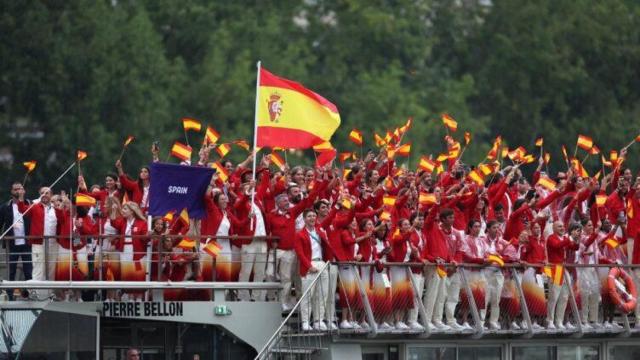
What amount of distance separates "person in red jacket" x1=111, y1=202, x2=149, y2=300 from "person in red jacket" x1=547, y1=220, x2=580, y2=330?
732cm

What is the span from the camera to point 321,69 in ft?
304

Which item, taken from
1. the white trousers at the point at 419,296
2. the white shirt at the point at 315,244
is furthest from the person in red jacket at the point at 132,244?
the white trousers at the point at 419,296

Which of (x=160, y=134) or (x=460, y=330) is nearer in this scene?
(x=460, y=330)

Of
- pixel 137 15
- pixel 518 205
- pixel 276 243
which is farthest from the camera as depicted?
pixel 137 15

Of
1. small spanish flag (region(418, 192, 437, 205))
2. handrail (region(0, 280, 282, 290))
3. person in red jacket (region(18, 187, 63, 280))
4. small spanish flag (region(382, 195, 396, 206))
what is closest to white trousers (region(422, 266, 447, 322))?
small spanish flag (region(418, 192, 437, 205))

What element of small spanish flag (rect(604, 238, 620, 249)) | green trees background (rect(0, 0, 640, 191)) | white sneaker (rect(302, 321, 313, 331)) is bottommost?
white sneaker (rect(302, 321, 313, 331))

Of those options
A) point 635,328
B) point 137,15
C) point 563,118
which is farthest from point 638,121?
point 635,328

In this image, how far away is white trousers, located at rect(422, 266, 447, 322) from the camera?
1519 inches

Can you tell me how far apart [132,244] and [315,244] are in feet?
10.1

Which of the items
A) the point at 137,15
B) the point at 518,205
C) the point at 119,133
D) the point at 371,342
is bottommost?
the point at 371,342

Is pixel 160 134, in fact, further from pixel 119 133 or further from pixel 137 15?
pixel 137 15

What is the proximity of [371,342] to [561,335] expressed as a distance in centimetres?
427

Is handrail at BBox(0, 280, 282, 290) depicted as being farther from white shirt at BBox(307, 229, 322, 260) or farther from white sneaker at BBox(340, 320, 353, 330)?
white sneaker at BBox(340, 320, 353, 330)

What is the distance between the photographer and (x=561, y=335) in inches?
1613
